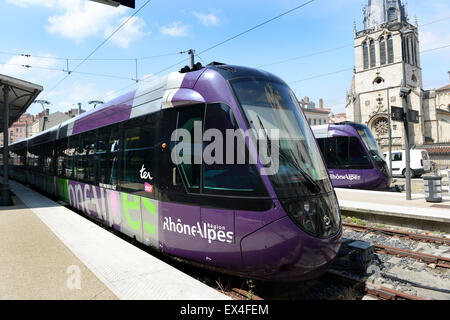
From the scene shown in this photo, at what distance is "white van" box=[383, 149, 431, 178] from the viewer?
24.6 meters

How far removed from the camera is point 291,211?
12.3 ft

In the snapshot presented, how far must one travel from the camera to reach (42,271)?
444 cm

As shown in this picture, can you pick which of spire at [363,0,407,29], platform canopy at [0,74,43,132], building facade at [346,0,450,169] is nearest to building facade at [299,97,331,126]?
building facade at [346,0,450,169]

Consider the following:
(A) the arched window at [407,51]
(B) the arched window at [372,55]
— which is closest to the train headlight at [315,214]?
(B) the arched window at [372,55]

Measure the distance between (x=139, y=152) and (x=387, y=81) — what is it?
222 feet

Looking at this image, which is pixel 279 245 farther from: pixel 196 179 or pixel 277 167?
pixel 196 179

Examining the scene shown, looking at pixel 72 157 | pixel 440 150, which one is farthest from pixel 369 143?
pixel 440 150

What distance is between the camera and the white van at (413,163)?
2456cm

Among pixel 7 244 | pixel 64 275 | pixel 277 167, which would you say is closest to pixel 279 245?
pixel 277 167

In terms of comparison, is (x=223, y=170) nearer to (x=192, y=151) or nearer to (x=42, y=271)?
(x=192, y=151)

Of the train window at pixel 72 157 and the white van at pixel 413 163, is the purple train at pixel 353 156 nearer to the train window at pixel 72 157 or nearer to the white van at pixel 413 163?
the train window at pixel 72 157

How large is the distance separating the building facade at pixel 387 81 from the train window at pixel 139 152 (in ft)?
192
